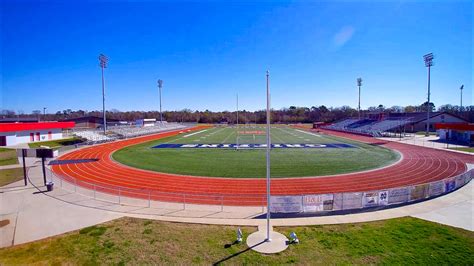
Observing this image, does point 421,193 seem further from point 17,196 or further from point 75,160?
point 75,160

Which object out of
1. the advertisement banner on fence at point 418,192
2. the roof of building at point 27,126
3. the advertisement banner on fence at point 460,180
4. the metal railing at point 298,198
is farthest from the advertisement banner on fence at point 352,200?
the roof of building at point 27,126

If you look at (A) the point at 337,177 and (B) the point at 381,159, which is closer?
(A) the point at 337,177

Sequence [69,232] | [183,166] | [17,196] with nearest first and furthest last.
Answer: [69,232]
[17,196]
[183,166]

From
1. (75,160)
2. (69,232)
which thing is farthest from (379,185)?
(75,160)

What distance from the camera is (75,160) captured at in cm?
3050

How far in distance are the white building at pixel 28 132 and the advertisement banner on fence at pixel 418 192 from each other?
5579cm

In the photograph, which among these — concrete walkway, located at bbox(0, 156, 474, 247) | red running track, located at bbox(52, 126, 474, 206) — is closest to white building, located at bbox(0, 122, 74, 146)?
red running track, located at bbox(52, 126, 474, 206)

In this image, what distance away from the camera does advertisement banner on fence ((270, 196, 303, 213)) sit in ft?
45.9

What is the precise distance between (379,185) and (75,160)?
32.2 metres

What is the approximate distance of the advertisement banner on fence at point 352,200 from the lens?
47.4 ft

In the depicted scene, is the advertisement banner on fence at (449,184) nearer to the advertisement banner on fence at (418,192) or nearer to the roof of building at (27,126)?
the advertisement banner on fence at (418,192)

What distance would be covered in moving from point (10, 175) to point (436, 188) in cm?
3518

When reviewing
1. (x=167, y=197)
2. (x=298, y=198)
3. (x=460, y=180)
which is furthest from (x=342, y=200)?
(x=460, y=180)

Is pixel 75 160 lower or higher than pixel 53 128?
lower
